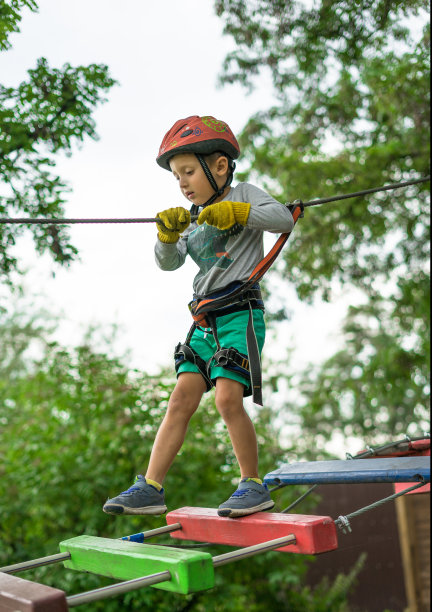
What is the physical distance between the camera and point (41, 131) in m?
2.42

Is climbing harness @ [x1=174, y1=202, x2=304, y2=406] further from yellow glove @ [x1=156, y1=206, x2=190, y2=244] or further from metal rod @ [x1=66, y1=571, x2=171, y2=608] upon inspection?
metal rod @ [x1=66, y1=571, x2=171, y2=608]

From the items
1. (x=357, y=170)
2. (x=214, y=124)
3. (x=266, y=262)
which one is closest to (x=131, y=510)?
(x=266, y=262)

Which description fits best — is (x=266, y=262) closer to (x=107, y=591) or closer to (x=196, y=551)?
(x=196, y=551)

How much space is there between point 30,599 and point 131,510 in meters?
0.73

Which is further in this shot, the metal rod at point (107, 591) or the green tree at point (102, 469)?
the green tree at point (102, 469)

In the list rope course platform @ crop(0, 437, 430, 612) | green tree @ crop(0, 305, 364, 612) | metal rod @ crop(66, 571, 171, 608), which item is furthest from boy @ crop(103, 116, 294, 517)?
green tree @ crop(0, 305, 364, 612)

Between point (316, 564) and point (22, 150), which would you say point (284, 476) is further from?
point (316, 564)

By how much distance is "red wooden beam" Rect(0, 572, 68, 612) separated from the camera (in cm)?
118

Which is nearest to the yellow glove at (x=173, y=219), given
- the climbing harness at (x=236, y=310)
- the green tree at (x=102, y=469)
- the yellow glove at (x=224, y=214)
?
the yellow glove at (x=224, y=214)

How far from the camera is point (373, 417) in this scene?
14.9 metres

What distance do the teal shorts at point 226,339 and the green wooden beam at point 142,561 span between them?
0.58 m

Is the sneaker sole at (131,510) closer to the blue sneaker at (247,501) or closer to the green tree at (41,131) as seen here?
the blue sneaker at (247,501)

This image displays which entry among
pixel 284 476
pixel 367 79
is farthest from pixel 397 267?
pixel 284 476

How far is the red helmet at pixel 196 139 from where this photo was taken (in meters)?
2.04
